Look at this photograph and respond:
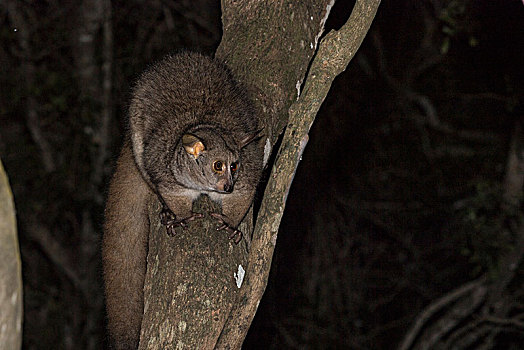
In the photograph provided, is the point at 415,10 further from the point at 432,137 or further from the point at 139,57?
the point at 139,57

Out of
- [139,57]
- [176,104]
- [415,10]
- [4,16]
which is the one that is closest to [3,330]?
[176,104]

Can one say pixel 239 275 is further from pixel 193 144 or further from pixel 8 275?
pixel 8 275

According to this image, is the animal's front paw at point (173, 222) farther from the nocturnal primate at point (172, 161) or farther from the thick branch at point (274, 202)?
the thick branch at point (274, 202)

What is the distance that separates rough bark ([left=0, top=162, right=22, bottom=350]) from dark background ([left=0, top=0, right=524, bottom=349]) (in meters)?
4.13

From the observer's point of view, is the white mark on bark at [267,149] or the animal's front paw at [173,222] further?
the white mark on bark at [267,149]

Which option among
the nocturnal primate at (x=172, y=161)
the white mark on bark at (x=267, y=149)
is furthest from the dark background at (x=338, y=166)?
the white mark on bark at (x=267, y=149)

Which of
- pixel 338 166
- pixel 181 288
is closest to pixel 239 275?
pixel 181 288

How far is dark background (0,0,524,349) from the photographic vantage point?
5.43m

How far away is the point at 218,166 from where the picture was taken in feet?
8.45

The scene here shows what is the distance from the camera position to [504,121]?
6.68 m

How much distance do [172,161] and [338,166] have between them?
13.1ft

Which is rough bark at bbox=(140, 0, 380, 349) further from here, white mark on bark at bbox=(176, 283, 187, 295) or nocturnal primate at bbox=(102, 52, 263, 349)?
nocturnal primate at bbox=(102, 52, 263, 349)

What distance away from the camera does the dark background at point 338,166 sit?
5430 millimetres

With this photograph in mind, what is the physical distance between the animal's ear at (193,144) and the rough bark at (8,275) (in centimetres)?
161
